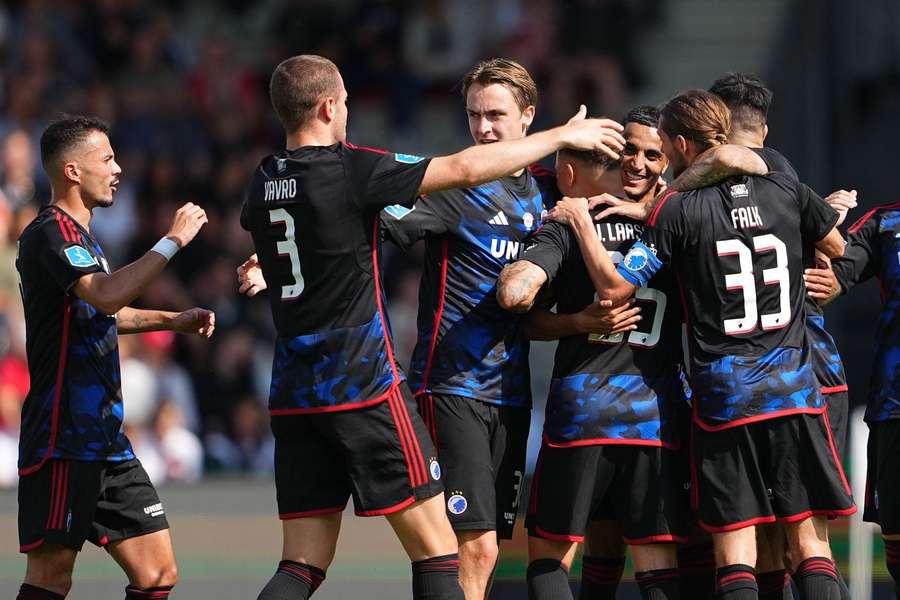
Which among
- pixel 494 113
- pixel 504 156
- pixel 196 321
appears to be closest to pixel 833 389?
pixel 494 113

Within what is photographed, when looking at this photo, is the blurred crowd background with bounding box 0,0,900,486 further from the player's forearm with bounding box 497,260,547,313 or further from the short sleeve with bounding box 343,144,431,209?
the short sleeve with bounding box 343,144,431,209

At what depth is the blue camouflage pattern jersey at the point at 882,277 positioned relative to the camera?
6188 mm

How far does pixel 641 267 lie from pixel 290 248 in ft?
4.42

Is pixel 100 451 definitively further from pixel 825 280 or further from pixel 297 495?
pixel 825 280

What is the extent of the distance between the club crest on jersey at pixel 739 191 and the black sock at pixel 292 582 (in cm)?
215

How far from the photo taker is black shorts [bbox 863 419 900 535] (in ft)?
20.0

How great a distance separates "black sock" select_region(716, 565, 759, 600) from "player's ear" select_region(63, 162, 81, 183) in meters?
3.04

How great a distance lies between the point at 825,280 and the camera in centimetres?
612

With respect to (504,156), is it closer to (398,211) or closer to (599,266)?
(599,266)

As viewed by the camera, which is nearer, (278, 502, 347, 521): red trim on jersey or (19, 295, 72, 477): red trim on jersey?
(278, 502, 347, 521): red trim on jersey

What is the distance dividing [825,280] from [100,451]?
3052 mm

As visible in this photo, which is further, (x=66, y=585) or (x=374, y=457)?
(x=66, y=585)

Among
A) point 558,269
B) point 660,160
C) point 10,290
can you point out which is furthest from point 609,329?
point 10,290

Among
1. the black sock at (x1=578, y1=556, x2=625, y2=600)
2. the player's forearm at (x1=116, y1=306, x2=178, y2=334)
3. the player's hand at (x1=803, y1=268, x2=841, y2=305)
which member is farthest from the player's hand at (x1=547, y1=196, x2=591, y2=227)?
the player's forearm at (x1=116, y1=306, x2=178, y2=334)
